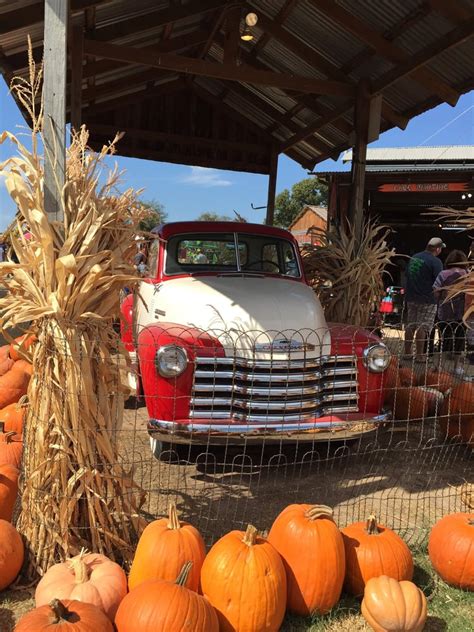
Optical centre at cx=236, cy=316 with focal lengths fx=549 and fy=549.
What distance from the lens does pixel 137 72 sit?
36.0ft

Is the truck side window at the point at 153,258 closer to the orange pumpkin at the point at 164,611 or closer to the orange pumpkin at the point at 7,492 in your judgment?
the orange pumpkin at the point at 7,492

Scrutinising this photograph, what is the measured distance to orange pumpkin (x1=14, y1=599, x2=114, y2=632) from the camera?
6.73 feet

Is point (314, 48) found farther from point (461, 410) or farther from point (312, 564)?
point (312, 564)

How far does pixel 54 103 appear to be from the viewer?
283cm

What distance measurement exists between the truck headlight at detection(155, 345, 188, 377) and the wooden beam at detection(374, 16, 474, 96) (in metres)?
5.24

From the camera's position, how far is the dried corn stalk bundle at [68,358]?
2.68 meters

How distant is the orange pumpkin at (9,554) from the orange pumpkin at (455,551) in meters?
2.18

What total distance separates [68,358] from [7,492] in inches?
41.6

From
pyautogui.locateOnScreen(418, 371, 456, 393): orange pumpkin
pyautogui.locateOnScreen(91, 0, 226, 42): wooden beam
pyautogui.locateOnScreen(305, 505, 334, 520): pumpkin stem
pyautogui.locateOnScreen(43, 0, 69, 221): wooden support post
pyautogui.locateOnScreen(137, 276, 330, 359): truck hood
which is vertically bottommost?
pyautogui.locateOnScreen(305, 505, 334, 520): pumpkin stem

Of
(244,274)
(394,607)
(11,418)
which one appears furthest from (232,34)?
(394,607)

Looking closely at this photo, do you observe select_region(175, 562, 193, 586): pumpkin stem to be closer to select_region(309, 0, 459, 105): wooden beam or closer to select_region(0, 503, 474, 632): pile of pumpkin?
select_region(0, 503, 474, 632): pile of pumpkin

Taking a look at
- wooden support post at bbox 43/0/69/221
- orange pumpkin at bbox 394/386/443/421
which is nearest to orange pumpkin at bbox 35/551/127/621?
wooden support post at bbox 43/0/69/221

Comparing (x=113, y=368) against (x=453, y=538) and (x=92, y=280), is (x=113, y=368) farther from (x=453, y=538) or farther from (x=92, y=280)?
(x=453, y=538)

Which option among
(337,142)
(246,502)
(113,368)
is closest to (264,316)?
(246,502)
